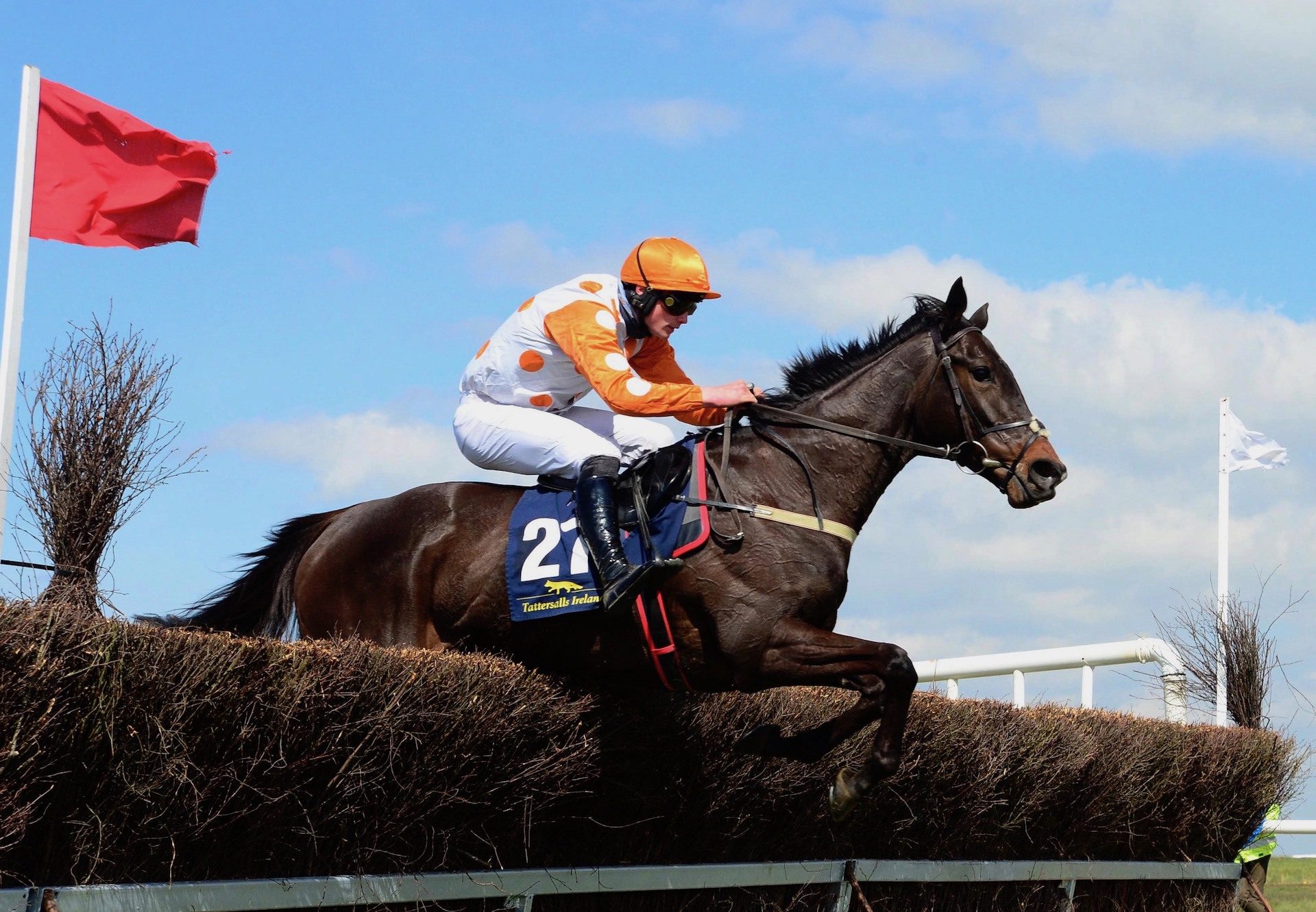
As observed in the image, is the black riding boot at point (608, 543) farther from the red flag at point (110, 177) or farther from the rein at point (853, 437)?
the red flag at point (110, 177)

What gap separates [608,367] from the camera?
15.2 ft

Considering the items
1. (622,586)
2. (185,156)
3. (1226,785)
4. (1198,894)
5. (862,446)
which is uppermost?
(185,156)

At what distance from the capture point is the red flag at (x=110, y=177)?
294 inches

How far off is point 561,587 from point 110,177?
14.4ft

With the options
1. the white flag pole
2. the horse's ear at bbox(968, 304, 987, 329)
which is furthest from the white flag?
the horse's ear at bbox(968, 304, 987, 329)

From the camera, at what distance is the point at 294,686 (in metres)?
3.76

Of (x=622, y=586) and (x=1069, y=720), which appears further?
(x=1069, y=720)

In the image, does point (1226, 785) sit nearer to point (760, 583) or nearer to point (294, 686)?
point (760, 583)

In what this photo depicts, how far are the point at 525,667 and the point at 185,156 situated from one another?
4.44 metres

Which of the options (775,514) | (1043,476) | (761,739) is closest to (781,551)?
(775,514)

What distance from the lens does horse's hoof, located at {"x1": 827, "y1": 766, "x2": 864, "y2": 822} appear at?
175 inches

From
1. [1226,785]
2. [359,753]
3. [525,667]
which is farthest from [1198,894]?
[359,753]

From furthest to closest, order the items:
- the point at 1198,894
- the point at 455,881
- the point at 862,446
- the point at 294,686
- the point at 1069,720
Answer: the point at 1198,894 → the point at 1069,720 → the point at 862,446 → the point at 455,881 → the point at 294,686

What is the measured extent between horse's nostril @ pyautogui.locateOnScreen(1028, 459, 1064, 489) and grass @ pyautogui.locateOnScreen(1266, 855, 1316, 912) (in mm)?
5201
